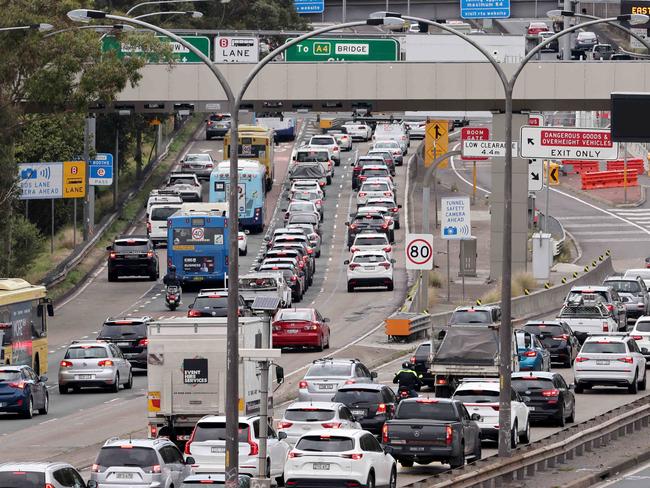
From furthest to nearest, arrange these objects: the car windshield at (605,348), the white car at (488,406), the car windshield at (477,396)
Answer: the car windshield at (605,348) → the car windshield at (477,396) → the white car at (488,406)

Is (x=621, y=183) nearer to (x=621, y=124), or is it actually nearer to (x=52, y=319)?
(x=52, y=319)

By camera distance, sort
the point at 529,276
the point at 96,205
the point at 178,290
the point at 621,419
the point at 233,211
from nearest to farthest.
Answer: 1. the point at 233,211
2. the point at 621,419
3. the point at 178,290
4. the point at 529,276
5. the point at 96,205

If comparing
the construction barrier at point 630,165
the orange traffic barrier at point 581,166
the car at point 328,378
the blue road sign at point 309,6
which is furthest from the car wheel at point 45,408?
the blue road sign at point 309,6

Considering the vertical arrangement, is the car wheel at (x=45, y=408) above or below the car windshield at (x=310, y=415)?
below

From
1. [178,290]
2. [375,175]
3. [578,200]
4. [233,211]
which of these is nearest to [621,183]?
[578,200]

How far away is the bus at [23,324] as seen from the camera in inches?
1746

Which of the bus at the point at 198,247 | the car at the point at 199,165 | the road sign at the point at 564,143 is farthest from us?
the car at the point at 199,165

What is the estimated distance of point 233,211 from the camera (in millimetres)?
25969

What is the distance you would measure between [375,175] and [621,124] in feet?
202

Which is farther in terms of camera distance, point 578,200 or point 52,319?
point 578,200

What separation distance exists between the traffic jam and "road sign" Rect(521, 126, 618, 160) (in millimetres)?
4838

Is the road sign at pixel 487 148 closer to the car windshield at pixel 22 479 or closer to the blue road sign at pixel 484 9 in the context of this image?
the car windshield at pixel 22 479

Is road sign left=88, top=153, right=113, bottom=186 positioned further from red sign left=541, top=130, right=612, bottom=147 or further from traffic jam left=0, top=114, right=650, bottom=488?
red sign left=541, top=130, right=612, bottom=147

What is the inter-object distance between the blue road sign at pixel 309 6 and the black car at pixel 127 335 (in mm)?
77443
